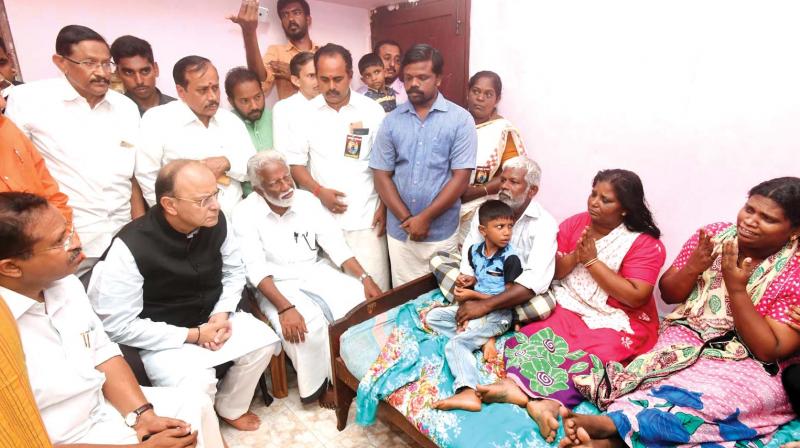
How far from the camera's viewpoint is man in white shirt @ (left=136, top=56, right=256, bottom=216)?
2.68 meters

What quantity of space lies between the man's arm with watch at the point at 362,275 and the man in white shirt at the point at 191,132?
34.1 inches

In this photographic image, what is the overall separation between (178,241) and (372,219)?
1.35 meters

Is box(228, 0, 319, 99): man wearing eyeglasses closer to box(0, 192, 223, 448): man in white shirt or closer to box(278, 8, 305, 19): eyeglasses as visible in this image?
box(278, 8, 305, 19): eyeglasses

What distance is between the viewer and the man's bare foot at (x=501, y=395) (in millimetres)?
1909

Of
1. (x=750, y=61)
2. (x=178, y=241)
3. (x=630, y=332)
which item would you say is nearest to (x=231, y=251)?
(x=178, y=241)

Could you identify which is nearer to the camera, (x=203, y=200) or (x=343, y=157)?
(x=203, y=200)

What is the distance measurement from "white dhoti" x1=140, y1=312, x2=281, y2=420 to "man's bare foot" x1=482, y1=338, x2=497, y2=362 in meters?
1.19

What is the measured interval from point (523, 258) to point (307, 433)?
1.58 meters

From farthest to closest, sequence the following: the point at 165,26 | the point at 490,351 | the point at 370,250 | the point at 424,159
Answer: the point at 165,26 < the point at 370,250 < the point at 424,159 < the point at 490,351

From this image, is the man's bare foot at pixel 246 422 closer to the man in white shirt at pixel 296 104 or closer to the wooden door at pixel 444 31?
the man in white shirt at pixel 296 104

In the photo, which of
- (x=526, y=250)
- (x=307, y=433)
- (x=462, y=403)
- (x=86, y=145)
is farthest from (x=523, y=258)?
(x=86, y=145)

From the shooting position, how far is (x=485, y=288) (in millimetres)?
2396

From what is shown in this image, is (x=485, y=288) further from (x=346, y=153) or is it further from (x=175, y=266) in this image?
(x=175, y=266)

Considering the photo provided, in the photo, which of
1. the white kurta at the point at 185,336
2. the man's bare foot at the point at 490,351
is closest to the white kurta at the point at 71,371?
the white kurta at the point at 185,336
